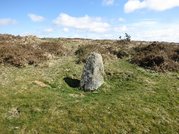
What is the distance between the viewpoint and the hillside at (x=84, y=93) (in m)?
18.9

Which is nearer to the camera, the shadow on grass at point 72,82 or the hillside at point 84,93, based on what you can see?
the hillside at point 84,93

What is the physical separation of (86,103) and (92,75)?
3960 millimetres

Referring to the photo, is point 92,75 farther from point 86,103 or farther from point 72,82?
point 86,103

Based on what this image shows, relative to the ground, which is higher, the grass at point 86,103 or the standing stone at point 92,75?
the standing stone at point 92,75

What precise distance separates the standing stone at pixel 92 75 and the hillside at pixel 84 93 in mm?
610

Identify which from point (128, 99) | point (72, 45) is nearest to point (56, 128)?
point (128, 99)

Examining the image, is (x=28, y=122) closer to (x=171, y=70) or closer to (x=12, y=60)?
(x=12, y=60)

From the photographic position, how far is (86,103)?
21.2 meters

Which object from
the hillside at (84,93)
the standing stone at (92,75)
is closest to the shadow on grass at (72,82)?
the hillside at (84,93)

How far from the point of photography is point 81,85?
24609 millimetres

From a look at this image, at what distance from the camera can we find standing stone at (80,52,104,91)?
24.3 metres

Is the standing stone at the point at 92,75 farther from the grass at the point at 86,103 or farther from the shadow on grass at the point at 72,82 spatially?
the shadow on grass at the point at 72,82

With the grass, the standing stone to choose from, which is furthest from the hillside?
the standing stone

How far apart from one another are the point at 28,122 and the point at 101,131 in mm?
4428
